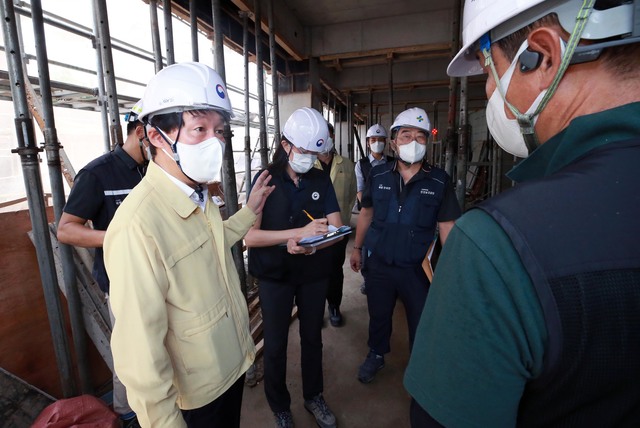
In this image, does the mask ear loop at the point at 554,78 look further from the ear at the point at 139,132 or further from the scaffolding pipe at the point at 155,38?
the scaffolding pipe at the point at 155,38

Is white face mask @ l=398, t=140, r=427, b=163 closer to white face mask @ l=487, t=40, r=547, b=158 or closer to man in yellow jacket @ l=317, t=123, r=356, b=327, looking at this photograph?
man in yellow jacket @ l=317, t=123, r=356, b=327

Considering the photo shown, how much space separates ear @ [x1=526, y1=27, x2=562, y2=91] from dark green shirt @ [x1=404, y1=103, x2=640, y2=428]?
0.16 metres

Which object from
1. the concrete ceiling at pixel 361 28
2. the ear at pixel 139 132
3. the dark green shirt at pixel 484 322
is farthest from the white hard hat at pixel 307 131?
the concrete ceiling at pixel 361 28

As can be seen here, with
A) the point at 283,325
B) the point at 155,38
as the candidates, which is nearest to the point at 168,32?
the point at 155,38

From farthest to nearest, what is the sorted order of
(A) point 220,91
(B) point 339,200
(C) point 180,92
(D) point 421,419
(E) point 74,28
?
(B) point 339,200 < (E) point 74,28 < (A) point 220,91 < (C) point 180,92 < (D) point 421,419

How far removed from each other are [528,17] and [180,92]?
1362 millimetres

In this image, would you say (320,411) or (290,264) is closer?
(290,264)

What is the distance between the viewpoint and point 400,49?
604 centimetres

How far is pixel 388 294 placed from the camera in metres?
2.96

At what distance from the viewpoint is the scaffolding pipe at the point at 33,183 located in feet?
6.54

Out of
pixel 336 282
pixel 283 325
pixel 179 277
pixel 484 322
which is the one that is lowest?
pixel 336 282

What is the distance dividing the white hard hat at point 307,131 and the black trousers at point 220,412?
1654mm

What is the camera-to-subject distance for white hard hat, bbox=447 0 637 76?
647 millimetres

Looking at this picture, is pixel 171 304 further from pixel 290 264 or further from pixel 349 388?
pixel 349 388
